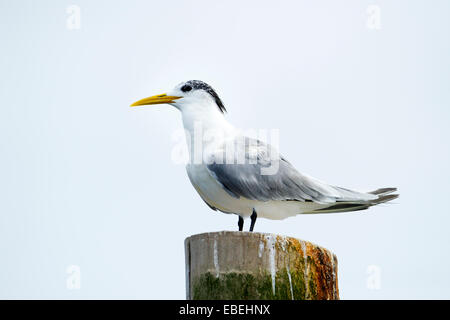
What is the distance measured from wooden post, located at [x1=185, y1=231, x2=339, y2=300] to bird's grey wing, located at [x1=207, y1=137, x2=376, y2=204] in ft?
6.66

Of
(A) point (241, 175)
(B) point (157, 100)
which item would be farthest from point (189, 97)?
(A) point (241, 175)

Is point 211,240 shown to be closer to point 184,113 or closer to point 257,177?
point 257,177

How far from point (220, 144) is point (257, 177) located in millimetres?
514

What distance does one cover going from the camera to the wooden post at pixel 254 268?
175 inches

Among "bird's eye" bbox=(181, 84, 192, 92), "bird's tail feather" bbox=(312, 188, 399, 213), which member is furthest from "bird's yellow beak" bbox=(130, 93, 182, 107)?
"bird's tail feather" bbox=(312, 188, 399, 213)

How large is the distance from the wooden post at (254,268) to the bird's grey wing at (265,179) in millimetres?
2029

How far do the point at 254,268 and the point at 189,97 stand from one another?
3.48m

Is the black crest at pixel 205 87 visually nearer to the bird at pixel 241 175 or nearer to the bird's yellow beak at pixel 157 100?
the bird at pixel 241 175

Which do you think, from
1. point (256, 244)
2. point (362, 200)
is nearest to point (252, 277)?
point (256, 244)

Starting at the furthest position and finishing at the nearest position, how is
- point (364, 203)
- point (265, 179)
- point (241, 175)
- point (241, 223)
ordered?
point (364, 203), point (241, 223), point (265, 179), point (241, 175)

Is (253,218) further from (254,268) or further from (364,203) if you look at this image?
(254,268)

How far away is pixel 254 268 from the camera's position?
14.7ft

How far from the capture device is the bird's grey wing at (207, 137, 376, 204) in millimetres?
6727

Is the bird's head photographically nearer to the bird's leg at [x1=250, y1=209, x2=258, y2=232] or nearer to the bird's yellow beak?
the bird's yellow beak
